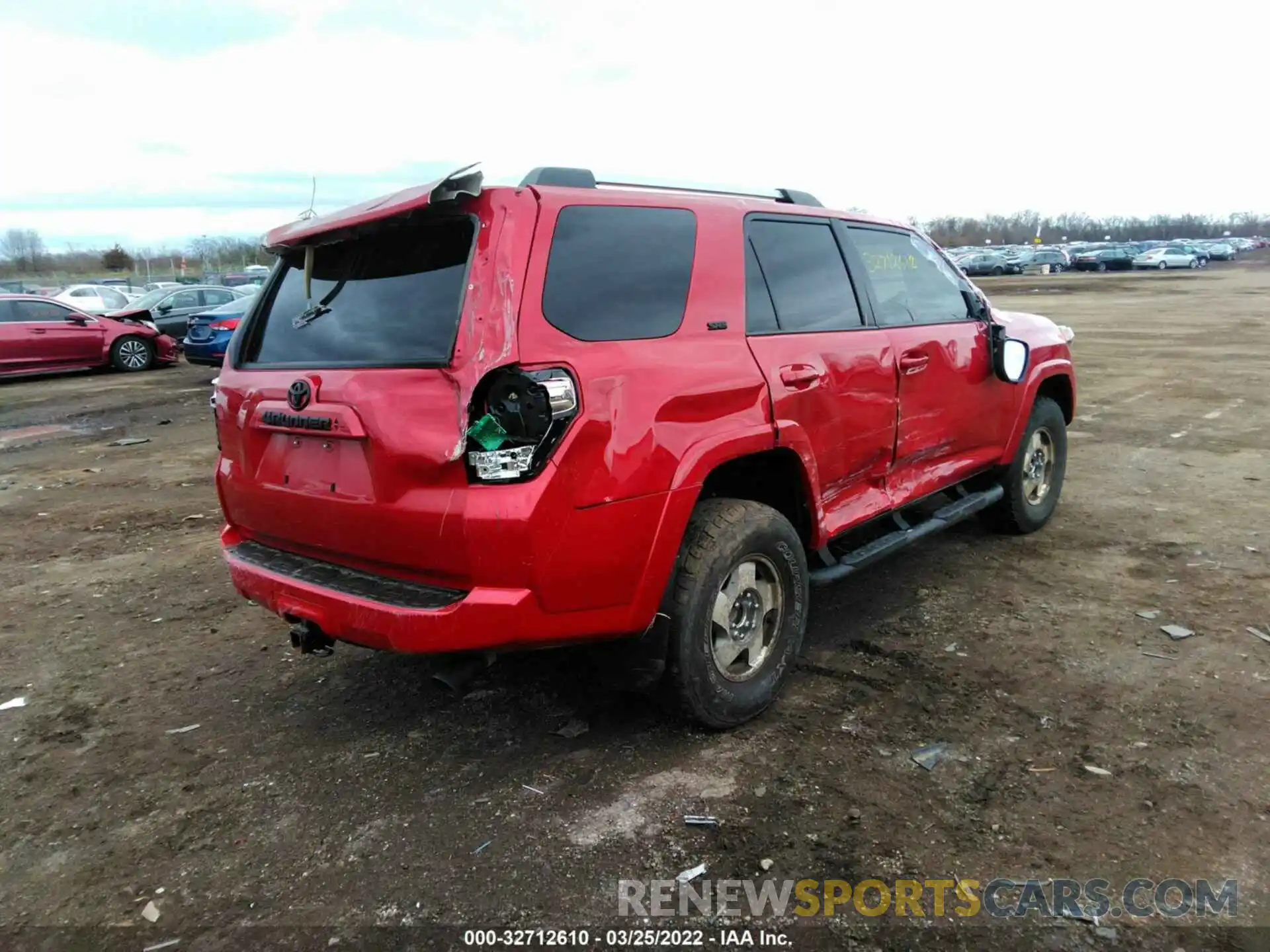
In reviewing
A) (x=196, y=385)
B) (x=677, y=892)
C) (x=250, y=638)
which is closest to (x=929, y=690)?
(x=677, y=892)

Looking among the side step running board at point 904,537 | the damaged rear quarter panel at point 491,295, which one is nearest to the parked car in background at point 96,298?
the side step running board at point 904,537

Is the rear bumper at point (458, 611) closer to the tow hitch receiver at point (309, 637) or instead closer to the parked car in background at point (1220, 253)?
the tow hitch receiver at point (309, 637)

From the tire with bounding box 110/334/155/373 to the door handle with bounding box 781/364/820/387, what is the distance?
1655 centimetres

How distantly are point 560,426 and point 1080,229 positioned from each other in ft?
485

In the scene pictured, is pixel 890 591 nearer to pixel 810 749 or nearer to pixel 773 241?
pixel 810 749

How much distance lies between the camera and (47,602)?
200 inches

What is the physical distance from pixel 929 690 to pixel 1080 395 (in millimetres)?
8607

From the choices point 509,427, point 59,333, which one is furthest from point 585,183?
point 59,333

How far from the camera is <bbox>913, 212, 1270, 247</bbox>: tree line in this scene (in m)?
120

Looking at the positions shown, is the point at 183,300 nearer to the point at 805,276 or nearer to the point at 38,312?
the point at 38,312

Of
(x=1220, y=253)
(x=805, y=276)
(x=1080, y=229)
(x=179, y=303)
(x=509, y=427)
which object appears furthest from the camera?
(x=1080, y=229)

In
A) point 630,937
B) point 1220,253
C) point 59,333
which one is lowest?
point 630,937

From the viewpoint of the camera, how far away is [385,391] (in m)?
2.85

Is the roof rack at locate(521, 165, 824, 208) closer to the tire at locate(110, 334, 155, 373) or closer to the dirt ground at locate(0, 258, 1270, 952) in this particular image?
the dirt ground at locate(0, 258, 1270, 952)
